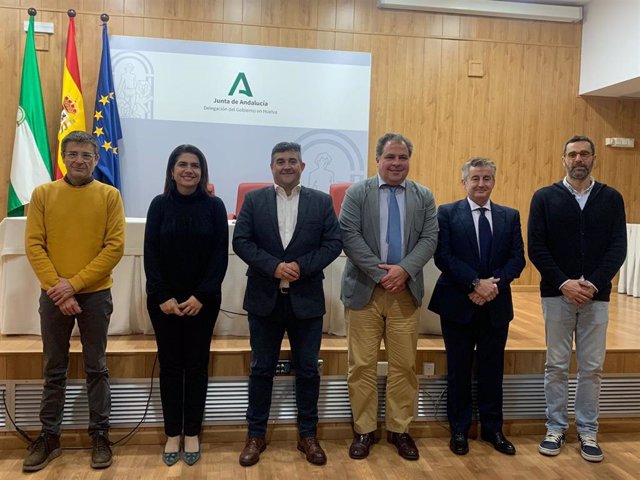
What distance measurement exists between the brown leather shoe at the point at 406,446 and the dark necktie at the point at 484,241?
878 mm

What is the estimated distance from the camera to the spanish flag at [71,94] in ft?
16.6

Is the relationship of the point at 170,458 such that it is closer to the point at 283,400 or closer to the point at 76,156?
the point at 283,400

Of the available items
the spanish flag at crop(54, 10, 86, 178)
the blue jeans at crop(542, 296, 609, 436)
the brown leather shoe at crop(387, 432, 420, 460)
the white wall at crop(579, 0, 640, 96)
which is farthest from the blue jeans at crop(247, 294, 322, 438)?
the white wall at crop(579, 0, 640, 96)

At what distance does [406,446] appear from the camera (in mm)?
2639

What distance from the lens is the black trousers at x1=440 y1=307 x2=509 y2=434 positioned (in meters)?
2.67

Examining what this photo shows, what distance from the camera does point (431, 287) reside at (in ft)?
11.1

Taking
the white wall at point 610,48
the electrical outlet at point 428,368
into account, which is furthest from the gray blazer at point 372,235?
the white wall at point 610,48

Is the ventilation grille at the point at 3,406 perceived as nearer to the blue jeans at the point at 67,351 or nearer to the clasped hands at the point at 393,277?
the blue jeans at the point at 67,351

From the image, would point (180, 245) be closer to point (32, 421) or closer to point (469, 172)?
point (32, 421)

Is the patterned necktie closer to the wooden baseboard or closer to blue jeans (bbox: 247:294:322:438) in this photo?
blue jeans (bbox: 247:294:322:438)

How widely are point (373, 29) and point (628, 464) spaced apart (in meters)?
4.64

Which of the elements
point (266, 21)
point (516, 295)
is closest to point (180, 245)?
point (266, 21)

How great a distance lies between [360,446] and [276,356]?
607 millimetres

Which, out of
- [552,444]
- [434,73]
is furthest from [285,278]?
[434,73]
